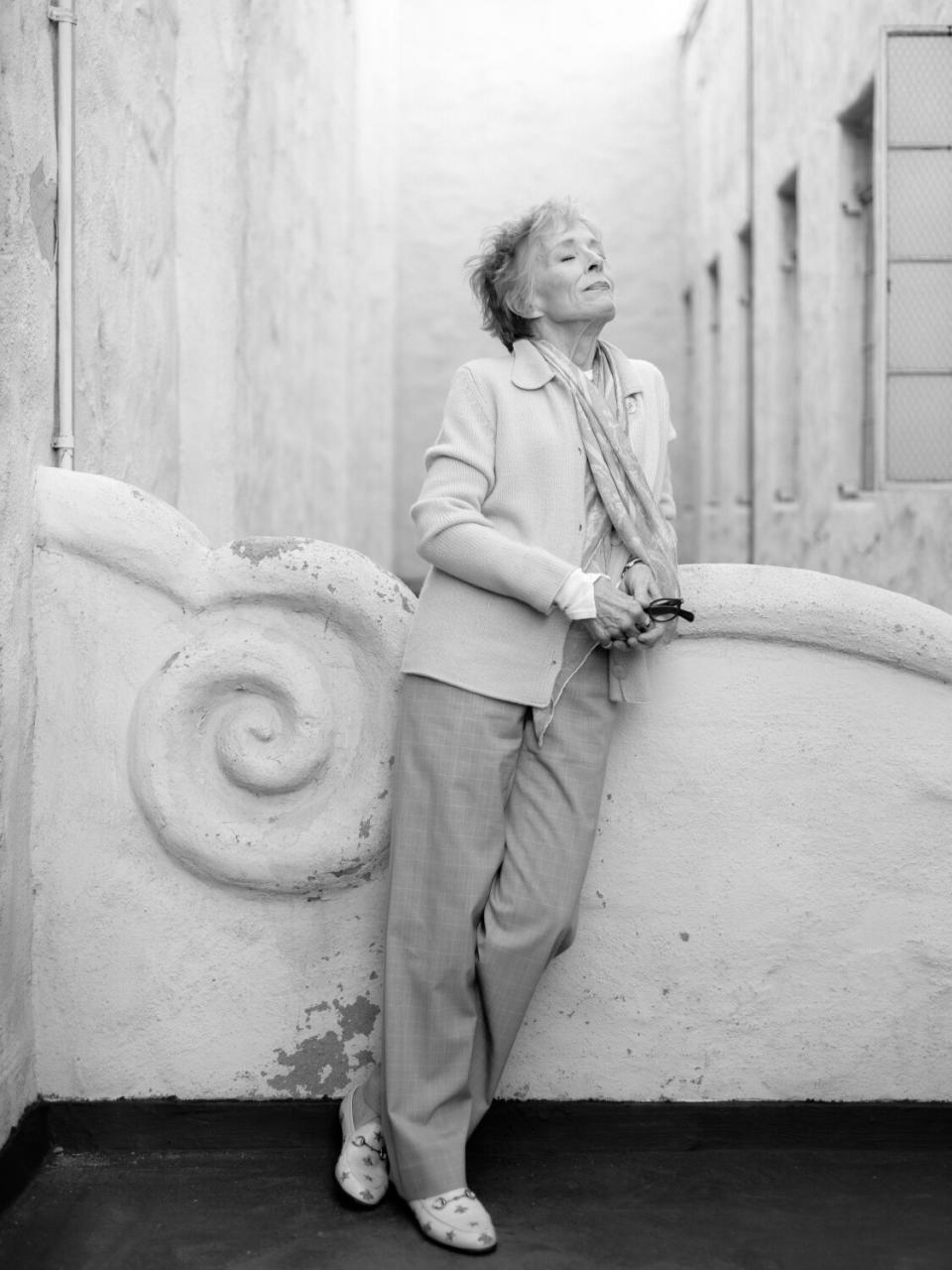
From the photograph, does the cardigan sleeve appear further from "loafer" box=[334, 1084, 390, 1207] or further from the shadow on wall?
"loafer" box=[334, 1084, 390, 1207]

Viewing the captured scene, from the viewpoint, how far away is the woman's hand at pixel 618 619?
256 cm

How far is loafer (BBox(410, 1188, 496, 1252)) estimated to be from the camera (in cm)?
257

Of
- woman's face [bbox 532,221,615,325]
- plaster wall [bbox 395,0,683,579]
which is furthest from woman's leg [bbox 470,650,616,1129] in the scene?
plaster wall [bbox 395,0,683,579]

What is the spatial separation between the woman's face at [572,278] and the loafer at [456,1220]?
156cm

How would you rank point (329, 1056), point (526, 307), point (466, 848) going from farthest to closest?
1. point (329, 1056)
2. point (526, 307)
3. point (466, 848)

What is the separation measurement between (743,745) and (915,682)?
34cm

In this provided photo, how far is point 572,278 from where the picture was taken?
274cm

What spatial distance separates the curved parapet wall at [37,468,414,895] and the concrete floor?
566 mm

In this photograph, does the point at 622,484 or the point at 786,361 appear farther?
the point at 786,361

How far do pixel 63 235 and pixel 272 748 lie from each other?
112cm

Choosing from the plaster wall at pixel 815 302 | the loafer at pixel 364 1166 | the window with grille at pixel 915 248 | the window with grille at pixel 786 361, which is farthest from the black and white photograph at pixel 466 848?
the window with grille at pixel 786 361

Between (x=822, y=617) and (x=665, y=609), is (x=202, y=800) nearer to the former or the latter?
(x=665, y=609)

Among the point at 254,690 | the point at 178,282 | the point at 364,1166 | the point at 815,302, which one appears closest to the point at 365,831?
the point at 254,690

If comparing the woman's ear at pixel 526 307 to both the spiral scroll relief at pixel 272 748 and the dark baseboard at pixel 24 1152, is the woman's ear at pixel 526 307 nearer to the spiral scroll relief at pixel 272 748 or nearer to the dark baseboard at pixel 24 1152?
the spiral scroll relief at pixel 272 748
